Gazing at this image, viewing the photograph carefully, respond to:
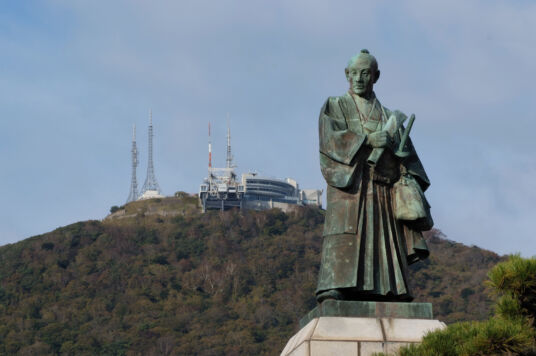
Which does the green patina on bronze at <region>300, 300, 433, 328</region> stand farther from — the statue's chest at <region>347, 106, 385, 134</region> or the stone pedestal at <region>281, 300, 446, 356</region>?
the statue's chest at <region>347, 106, 385, 134</region>

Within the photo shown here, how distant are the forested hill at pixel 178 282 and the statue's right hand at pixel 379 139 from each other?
7906 centimetres

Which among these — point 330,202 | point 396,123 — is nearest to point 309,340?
point 330,202

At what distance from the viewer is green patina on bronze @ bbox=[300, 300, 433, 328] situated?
34.1ft

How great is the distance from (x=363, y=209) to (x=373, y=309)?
1.00 m

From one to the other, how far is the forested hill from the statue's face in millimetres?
78642

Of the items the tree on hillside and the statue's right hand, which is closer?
the tree on hillside

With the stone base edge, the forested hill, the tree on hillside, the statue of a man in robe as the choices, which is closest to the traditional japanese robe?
the statue of a man in robe

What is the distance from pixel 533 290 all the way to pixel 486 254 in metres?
118

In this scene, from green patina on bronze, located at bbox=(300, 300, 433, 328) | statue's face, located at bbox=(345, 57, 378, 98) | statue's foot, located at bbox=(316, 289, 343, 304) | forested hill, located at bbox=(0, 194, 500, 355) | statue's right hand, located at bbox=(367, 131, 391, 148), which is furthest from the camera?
forested hill, located at bbox=(0, 194, 500, 355)

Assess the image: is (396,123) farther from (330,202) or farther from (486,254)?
(486,254)

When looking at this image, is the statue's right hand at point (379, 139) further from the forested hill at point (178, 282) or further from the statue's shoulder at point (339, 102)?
the forested hill at point (178, 282)

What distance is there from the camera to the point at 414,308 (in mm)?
10438

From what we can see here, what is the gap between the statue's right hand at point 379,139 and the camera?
35.8 ft

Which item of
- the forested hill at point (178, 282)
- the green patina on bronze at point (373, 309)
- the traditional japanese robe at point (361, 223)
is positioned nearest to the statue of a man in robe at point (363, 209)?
the traditional japanese robe at point (361, 223)
